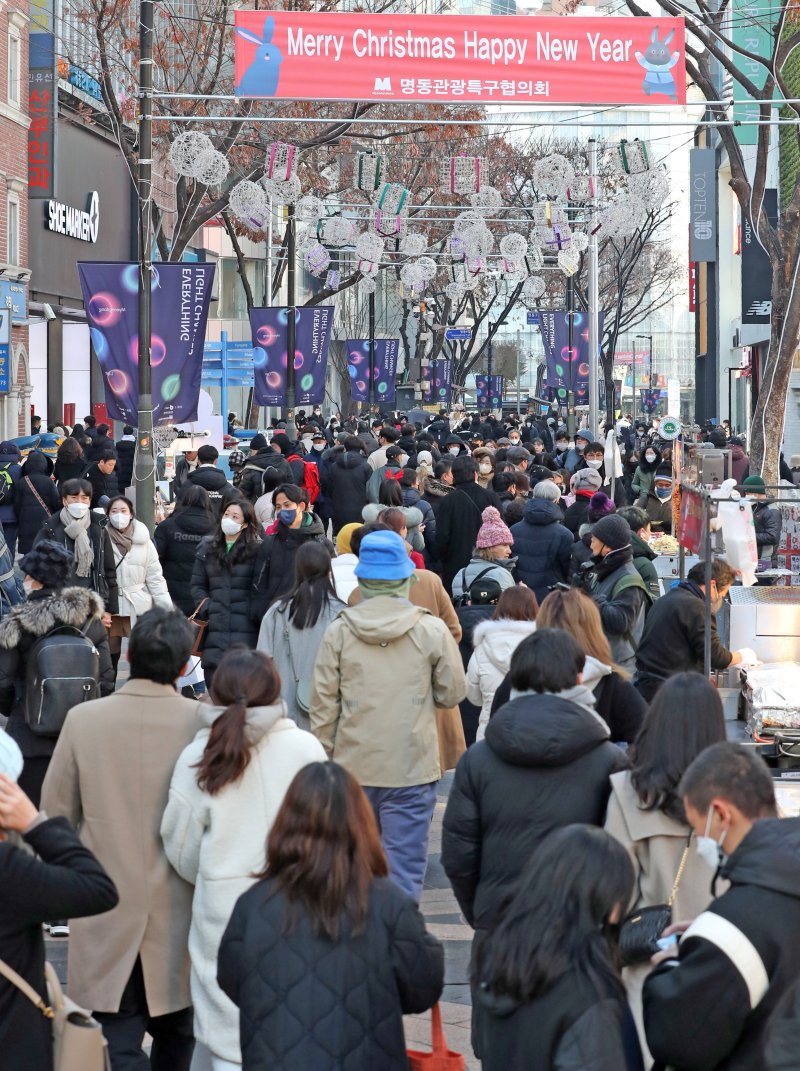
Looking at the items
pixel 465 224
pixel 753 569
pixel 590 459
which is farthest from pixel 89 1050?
pixel 465 224

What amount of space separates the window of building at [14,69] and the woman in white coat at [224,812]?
31.5m

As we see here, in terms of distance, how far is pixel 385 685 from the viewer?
6.34 metres

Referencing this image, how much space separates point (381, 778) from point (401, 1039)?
278 cm

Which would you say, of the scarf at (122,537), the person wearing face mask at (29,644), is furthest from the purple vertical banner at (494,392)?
the person wearing face mask at (29,644)

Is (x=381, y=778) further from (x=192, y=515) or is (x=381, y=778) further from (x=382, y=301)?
(x=382, y=301)

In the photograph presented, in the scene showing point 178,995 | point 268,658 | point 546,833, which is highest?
point 268,658

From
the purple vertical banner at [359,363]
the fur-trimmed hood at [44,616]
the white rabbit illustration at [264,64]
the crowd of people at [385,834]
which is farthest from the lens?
the purple vertical banner at [359,363]

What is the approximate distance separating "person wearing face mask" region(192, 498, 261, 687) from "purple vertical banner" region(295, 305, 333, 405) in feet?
66.7

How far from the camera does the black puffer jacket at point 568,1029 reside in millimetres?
3086

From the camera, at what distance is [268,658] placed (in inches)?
187

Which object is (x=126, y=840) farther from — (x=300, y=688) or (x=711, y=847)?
(x=300, y=688)

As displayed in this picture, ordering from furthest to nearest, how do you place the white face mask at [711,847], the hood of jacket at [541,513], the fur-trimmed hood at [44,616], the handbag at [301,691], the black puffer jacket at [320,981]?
the hood of jacket at [541,513], the handbag at [301,691], the fur-trimmed hood at [44,616], the black puffer jacket at [320,981], the white face mask at [711,847]

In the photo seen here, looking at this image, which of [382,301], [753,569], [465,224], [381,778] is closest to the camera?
[381,778]

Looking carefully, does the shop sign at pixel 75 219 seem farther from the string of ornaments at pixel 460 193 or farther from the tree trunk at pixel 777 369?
the tree trunk at pixel 777 369
